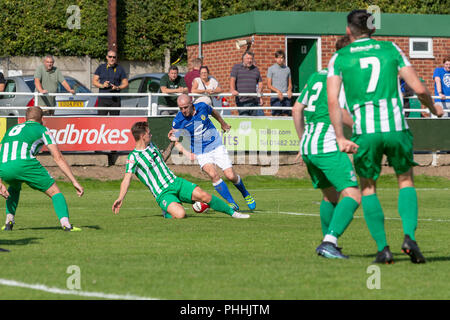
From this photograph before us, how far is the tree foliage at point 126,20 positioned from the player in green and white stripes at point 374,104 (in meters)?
29.0

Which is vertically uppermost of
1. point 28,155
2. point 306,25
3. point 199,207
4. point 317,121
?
point 306,25

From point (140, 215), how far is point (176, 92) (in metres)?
7.18

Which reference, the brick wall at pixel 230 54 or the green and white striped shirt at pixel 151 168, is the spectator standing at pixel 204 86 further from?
the green and white striped shirt at pixel 151 168

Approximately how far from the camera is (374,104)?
25.7 ft

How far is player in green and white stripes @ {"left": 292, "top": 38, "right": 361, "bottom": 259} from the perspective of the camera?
8336 millimetres

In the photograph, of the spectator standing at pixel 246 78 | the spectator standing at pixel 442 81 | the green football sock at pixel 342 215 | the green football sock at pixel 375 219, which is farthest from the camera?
the spectator standing at pixel 442 81

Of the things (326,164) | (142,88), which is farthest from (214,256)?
(142,88)

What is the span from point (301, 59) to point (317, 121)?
838 inches

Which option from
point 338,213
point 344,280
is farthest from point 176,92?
point 344,280

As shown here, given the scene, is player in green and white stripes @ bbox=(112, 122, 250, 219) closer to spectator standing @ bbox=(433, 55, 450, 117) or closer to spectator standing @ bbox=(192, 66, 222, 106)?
spectator standing @ bbox=(192, 66, 222, 106)

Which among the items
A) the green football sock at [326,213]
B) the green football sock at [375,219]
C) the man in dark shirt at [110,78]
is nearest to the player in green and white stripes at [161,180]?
the green football sock at [326,213]

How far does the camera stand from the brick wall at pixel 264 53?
1120 inches

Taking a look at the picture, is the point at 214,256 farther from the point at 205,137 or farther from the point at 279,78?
the point at 279,78
